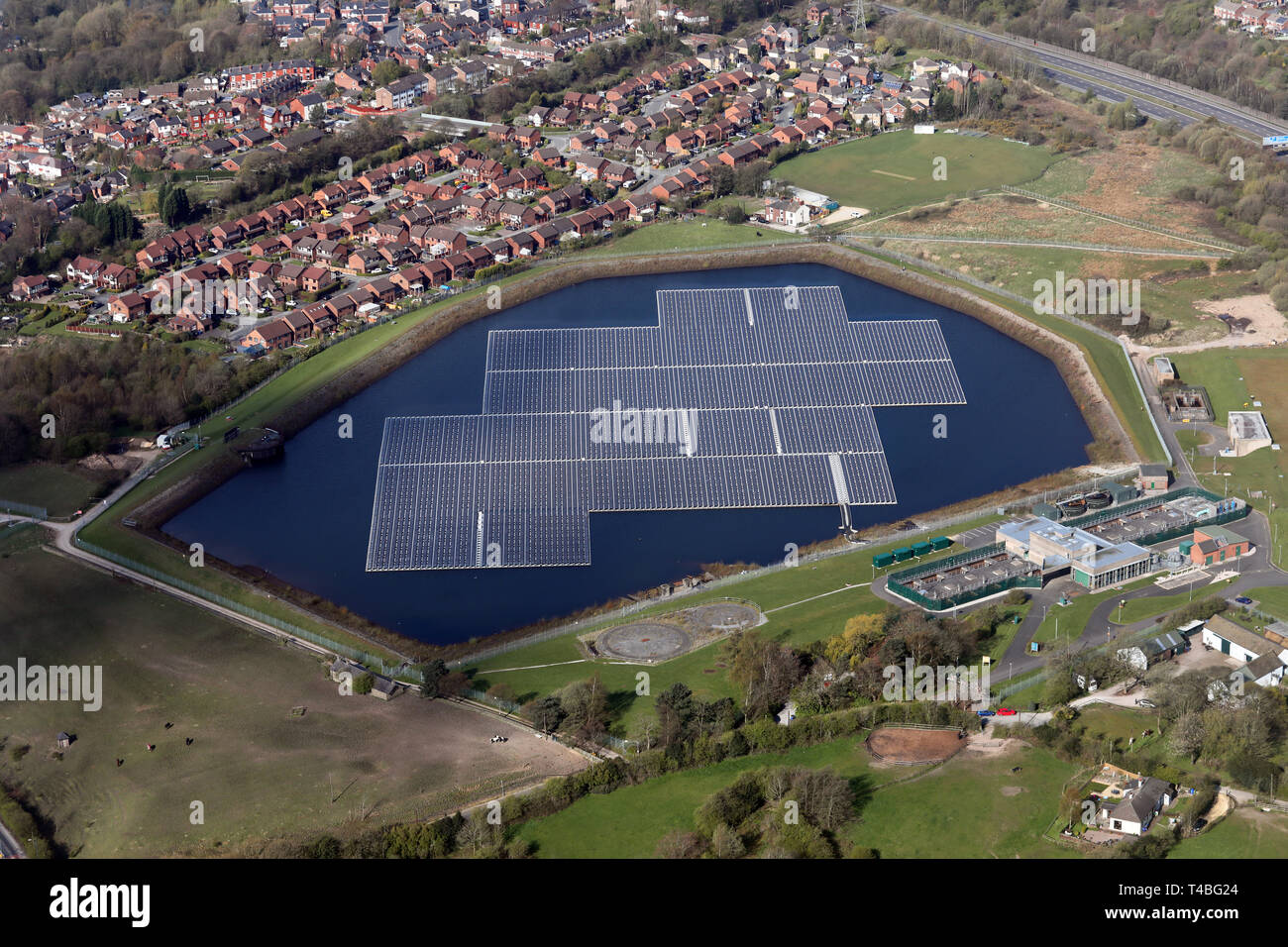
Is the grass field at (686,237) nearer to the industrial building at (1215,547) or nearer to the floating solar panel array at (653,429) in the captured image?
the floating solar panel array at (653,429)

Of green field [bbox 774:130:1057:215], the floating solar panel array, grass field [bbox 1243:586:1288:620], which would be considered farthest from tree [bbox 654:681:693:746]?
green field [bbox 774:130:1057:215]

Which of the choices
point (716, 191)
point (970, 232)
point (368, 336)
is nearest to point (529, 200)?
point (716, 191)

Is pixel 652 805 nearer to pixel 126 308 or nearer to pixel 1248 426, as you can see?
pixel 1248 426

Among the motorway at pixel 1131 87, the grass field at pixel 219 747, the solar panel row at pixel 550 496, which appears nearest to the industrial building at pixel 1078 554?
the solar panel row at pixel 550 496

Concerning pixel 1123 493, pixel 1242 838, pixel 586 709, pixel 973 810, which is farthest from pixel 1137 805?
pixel 1123 493

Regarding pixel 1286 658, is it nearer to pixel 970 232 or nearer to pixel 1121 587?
pixel 1121 587
